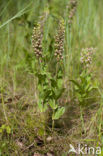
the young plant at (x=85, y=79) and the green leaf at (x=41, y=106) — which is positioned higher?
the young plant at (x=85, y=79)

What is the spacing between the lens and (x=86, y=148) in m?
1.76

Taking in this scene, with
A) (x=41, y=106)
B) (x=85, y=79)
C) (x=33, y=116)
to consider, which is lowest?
(x=33, y=116)

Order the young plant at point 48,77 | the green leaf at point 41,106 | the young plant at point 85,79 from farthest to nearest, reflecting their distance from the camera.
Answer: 1. the young plant at point 85,79
2. the green leaf at point 41,106
3. the young plant at point 48,77

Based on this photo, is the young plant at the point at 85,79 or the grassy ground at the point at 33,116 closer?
the grassy ground at the point at 33,116

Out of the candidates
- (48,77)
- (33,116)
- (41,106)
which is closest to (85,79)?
(48,77)

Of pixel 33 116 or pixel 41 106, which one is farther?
pixel 33 116

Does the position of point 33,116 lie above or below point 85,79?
below

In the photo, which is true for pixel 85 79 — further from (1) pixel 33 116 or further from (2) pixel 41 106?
(1) pixel 33 116

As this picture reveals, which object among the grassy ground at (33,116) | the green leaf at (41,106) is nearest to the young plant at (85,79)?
the grassy ground at (33,116)

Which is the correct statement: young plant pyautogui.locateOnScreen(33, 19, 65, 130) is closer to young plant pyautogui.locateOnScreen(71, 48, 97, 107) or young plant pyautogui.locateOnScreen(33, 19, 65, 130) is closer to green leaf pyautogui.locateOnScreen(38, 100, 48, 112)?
green leaf pyautogui.locateOnScreen(38, 100, 48, 112)

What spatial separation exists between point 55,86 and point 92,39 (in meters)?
1.86

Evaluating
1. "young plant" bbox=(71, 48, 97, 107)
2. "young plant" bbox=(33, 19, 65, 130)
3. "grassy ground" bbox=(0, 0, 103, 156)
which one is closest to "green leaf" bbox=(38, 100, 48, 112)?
"young plant" bbox=(33, 19, 65, 130)

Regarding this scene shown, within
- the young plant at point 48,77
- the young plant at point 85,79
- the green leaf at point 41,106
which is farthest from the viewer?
the young plant at point 85,79

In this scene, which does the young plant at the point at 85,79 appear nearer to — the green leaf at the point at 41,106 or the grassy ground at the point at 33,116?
the grassy ground at the point at 33,116
